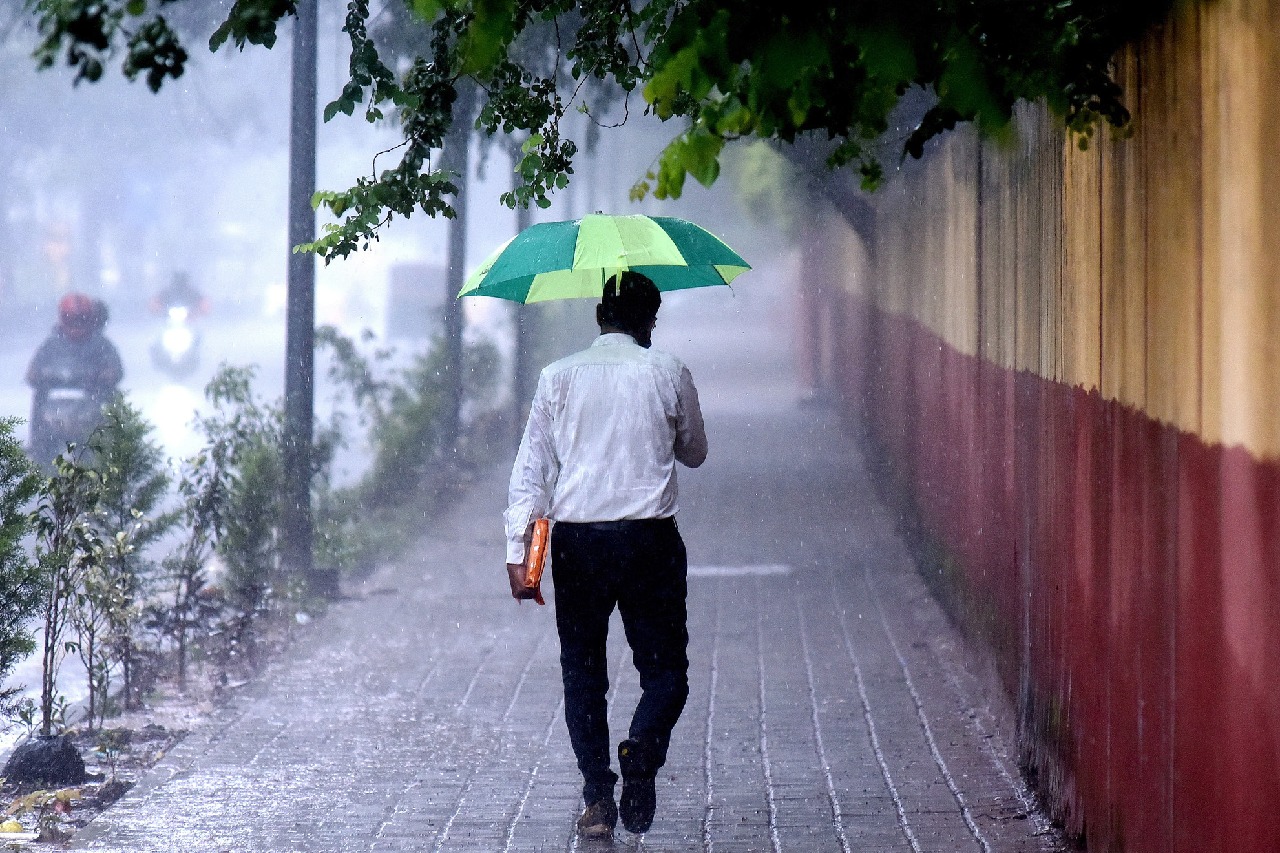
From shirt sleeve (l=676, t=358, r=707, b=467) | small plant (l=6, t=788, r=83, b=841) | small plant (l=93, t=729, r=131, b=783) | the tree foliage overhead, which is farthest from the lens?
small plant (l=93, t=729, r=131, b=783)

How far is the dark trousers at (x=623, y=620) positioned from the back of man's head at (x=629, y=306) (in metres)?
0.65

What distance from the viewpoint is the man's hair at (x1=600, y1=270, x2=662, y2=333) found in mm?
5156

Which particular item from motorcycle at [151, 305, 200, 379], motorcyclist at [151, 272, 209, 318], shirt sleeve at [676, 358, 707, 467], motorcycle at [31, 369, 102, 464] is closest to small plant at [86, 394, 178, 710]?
shirt sleeve at [676, 358, 707, 467]

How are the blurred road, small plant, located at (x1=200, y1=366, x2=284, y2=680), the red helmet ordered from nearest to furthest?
small plant, located at (x1=200, y1=366, x2=284, y2=680)
the red helmet
the blurred road

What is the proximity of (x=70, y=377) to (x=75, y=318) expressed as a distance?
1.86 ft

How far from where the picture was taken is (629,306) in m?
5.16

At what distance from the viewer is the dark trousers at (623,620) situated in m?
4.97

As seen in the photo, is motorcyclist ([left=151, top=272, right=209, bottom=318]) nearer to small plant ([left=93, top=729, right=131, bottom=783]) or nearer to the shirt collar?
small plant ([left=93, top=729, right=131, bottom=783])

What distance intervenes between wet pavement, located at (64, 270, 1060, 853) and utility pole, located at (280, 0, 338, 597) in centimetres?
56

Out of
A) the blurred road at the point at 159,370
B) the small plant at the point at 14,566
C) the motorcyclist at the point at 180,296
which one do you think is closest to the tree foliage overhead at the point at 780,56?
the small plant at the point at 14,566

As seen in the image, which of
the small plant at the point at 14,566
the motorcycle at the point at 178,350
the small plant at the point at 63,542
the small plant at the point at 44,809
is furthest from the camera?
the motorcycle at the point at 178,350

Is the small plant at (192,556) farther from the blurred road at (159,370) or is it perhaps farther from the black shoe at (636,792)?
the blurred road at (159,370)

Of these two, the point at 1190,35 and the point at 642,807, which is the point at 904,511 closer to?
the point at 642,807

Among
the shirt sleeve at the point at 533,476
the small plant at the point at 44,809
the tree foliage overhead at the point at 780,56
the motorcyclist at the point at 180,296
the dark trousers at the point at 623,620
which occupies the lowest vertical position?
the small plant at the point at 44,809
